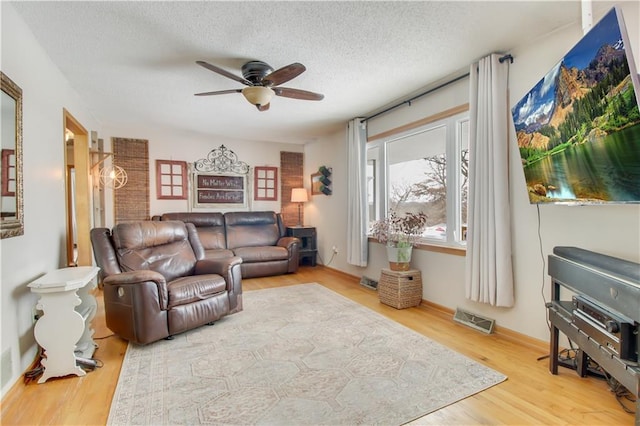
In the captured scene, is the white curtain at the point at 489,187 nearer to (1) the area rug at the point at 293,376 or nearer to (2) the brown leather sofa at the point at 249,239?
(1) the area rug at the point at 293,376

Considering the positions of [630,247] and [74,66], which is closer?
[630,247]

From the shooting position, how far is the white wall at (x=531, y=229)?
76.5 inches

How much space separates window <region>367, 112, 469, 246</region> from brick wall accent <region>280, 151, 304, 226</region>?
214 cm

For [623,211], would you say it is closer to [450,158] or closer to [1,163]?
[450,158]

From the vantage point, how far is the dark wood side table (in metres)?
5.61

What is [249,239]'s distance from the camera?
5336 mm

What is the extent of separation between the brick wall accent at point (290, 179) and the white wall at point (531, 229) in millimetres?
2779

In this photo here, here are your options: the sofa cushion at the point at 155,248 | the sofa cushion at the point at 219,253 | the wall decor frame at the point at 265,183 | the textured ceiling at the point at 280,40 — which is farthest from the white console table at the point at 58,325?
the wall decor frame at the point at 265,183

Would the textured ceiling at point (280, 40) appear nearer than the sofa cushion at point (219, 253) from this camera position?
Yes

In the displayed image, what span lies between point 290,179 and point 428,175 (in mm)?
3250

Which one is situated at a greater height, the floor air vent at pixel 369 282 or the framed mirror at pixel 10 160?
the framed mirror at pixel 10 160

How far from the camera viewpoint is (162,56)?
2.49 metres

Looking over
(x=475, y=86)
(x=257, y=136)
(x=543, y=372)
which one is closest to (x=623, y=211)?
(x=543, y=372)

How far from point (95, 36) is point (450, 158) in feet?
10.4
